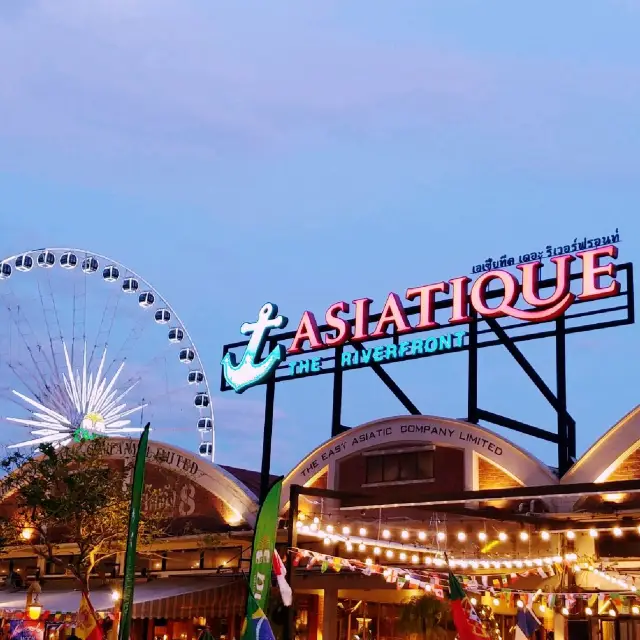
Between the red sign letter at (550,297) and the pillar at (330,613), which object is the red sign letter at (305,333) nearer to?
the red sign letter at (550,297)

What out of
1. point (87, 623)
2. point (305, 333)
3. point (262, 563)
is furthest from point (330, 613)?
point (262, 563)

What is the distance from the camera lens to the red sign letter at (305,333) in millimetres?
30094

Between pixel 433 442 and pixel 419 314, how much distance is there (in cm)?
438

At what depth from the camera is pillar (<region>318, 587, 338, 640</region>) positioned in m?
26.2

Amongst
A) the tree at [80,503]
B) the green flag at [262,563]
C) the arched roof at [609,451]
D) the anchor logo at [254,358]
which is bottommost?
the green flag at [262,563]

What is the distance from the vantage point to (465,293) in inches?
1062

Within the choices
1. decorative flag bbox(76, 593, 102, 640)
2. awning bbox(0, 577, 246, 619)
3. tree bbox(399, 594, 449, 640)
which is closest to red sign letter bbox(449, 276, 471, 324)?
tree bbox(399, 594, 449, 640)

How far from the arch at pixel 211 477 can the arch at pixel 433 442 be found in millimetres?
1309

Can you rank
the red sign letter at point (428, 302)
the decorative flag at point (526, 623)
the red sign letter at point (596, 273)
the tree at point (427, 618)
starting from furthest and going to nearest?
1. the red sign letter at point (428, 302)
2. the red sign letter at point (596, 273)
3. the tree at point (427, 618)
4. the decorative flag at point (526, 623)

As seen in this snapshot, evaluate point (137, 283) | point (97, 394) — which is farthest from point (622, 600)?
point (137, 283)

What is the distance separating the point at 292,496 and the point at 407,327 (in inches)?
421

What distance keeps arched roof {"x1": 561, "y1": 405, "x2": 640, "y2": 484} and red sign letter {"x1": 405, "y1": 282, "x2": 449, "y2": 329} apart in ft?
22.0

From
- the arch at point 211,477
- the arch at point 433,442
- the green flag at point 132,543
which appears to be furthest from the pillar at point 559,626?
the green flag at point 132,543

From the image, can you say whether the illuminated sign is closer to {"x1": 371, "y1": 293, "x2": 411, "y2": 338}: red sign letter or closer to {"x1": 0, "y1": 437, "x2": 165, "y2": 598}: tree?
{"x1": 371, "y1": 293, "x2": 411, "y2": 338}: red sign letter
